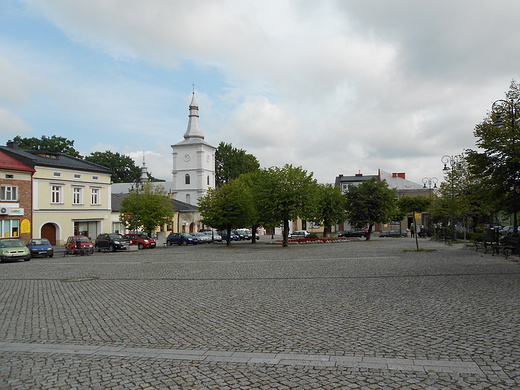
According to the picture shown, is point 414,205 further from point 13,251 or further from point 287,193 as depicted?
point 13,251

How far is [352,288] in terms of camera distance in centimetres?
1235

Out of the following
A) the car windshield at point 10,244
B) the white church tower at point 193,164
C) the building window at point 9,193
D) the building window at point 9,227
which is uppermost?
the white church tower at point 193,164

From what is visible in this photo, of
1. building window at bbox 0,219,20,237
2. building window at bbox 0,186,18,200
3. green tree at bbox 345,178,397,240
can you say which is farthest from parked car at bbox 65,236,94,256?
green tree at bbox 345,178,397,240

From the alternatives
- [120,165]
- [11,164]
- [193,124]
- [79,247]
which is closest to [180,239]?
[79,247]

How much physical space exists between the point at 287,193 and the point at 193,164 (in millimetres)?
52457

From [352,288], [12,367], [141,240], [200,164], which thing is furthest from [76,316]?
[200,164]

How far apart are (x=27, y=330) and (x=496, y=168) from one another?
1980 cm

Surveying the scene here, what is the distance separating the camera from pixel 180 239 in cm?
5019

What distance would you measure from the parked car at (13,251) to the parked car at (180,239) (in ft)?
71.0

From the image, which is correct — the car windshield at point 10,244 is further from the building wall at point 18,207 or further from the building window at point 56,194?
the building window at point 56,194

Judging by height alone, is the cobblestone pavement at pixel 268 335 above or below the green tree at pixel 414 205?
below

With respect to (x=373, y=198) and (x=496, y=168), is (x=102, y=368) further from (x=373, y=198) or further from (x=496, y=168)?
(x=373, y=198)

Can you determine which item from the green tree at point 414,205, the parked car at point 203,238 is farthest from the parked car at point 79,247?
the green tree at point 414,205

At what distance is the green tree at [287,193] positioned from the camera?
3588 cm
